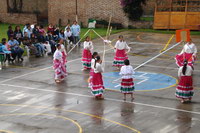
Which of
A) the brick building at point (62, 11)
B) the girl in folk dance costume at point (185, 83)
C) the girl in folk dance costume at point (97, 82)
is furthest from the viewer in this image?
the brick building at point (62, 11)

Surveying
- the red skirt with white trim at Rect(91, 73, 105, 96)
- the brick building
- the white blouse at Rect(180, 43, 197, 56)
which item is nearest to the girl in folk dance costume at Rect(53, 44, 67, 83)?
the red skirt with white trim at Rect(91, 73, 105, 96)

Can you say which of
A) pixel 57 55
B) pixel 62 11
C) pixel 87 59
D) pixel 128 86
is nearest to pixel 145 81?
pixel 128 86

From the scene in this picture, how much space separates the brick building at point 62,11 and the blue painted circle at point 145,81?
20.2 m

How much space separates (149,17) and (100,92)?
29.6 metres

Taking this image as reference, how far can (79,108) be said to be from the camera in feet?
42.6

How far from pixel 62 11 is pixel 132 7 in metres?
8.24

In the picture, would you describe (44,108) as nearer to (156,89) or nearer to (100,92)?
(100,92)

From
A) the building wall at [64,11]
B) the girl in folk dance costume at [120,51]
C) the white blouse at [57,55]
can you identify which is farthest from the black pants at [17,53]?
the building wall at [64,11]

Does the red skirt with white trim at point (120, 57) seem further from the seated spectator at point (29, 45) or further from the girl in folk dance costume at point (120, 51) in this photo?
the seated spectator at point (29, 45)

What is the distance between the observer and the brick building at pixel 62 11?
1505 inches

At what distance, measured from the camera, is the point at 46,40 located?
2480 cm

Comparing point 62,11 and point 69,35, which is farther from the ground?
point 62,11

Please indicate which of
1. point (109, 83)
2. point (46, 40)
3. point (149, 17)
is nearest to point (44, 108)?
point (109, 83)

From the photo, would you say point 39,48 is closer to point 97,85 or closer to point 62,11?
point 97,85
